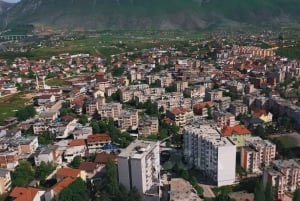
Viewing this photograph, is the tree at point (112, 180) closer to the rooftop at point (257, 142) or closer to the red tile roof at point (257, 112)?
the rooftop at point (257, 142)

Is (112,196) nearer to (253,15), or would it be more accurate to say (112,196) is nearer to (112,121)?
(112,121)

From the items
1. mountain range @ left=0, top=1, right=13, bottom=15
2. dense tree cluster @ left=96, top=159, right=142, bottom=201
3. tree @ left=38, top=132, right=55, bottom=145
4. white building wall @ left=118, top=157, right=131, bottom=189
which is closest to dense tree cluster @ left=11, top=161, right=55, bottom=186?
tree @ left=38, top=132, right=55, bottom=145

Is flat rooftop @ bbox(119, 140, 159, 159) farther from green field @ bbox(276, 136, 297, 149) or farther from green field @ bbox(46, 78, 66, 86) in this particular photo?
green field @ bbox(46, 78, 66, 86)

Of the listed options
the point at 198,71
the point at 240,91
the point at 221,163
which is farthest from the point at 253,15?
the point at 221,163

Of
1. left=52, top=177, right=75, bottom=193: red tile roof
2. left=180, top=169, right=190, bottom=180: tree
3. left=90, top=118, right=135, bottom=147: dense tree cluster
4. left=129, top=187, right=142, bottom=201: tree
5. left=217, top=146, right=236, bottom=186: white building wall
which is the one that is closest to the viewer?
left=129, top=187, right=142, bottom=201: tree

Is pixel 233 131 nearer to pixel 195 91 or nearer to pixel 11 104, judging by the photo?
pixel 195 91

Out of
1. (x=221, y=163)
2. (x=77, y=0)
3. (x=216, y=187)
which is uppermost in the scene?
(x=77, y=0)

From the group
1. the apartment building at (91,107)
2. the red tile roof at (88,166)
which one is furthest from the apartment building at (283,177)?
the apartment building at (91,107)
